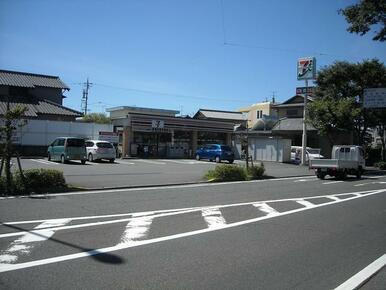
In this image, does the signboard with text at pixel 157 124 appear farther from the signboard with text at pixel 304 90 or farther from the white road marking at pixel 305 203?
the white road marking at pixel 305 203

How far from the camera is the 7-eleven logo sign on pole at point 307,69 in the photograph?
39.8m

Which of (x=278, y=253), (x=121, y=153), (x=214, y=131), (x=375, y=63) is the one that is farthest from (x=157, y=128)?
(x=278, y=253)

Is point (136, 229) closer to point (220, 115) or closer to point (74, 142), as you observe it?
point (74, 142)

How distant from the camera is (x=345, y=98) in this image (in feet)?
134

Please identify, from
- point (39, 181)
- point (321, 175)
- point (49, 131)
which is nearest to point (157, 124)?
point (49, 131)

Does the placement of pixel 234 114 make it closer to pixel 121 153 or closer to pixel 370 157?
pixel 370 157

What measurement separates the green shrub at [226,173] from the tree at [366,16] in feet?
29.5

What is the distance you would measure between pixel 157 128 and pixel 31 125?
11.9m

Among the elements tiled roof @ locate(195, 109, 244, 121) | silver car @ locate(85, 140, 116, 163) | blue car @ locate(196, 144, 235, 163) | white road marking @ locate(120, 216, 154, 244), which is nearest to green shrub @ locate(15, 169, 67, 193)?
white road marking @ locate(120, 216, 154, 244)

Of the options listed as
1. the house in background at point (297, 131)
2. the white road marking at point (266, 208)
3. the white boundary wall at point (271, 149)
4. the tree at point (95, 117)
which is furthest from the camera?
the tree at point (95, 117)

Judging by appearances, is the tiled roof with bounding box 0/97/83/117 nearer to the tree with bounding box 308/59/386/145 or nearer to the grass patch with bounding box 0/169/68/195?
the tree with bounding box 308/59/386/145

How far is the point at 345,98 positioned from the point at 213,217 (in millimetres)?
32887

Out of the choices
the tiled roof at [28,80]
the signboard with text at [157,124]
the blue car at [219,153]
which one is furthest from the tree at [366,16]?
the tiled roof at [28,80]

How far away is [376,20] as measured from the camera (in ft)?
70.3
